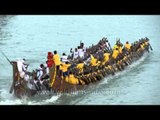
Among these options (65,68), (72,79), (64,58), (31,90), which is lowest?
(31,90)

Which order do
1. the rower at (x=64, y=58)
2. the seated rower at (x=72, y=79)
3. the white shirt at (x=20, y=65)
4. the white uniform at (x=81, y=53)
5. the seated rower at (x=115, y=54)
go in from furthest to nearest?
the seated rower at (x=115, y=54)
the white uniform at (x=81, y=53)
the rower at (x=64, y=58)
the seated rower at (x=72, y=79)
the white shirt at (x=20, y=65)

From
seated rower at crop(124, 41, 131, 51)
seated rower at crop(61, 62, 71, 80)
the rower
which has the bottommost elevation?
seated rower at crop(61, 62, 71, 80)

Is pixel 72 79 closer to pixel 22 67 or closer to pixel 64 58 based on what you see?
pixel 64 58

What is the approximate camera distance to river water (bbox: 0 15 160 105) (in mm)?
12633

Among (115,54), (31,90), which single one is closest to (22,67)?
(31,90)

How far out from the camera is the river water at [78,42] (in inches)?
497

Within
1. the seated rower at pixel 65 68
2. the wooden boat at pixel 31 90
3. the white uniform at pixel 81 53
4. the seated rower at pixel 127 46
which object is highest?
the seated rower at pixel 127 46

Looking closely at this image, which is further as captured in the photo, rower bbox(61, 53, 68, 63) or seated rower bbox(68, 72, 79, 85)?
rower bbox(61, 53, 68, 63)

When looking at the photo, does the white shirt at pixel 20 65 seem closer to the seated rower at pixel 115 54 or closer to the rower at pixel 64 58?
the rower at pixel 64 58

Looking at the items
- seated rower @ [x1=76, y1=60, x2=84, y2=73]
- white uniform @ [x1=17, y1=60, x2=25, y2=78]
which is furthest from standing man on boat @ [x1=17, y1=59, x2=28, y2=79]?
seated rower @ [x1=76, y1=60, x2=84, y2=73]

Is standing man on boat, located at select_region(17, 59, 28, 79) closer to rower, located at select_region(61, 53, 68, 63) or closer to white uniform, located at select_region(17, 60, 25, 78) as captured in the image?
white uniform, located at select_region(17, 60, 25, 78)

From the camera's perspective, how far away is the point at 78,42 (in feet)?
44.2

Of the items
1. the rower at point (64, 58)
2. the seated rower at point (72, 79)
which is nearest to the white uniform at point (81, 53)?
the rower at point (64, 58)
